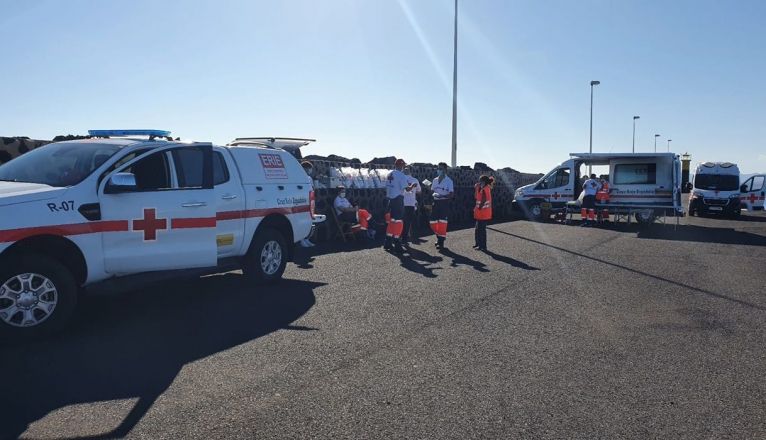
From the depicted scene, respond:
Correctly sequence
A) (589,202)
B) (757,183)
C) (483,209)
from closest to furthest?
(483,209)
(589,202)
(757,183)

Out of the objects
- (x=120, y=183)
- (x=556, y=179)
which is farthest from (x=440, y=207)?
(x=556, y=179)

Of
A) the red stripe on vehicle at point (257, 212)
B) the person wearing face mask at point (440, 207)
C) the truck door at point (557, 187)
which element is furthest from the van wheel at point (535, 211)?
the red stripe on vehicle at point (257, 212)

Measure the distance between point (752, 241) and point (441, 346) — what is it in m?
14.4

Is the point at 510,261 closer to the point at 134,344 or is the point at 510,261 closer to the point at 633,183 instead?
the point at 134,344

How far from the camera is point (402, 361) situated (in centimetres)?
544

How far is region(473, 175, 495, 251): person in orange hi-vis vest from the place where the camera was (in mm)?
13773

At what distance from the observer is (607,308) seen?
7.86 meters

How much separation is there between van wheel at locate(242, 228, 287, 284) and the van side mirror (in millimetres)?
2437

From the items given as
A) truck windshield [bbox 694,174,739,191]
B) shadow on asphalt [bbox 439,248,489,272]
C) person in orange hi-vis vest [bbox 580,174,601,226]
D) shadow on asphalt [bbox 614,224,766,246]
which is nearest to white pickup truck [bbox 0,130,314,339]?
shadow on asphalt [bbox 439,248,489,272]

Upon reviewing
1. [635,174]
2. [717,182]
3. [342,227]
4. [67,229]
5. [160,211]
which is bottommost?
[342,227]

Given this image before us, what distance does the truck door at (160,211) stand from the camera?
21.6 feet

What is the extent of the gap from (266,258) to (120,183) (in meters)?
2.94

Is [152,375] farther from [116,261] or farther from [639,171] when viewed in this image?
[639,171]

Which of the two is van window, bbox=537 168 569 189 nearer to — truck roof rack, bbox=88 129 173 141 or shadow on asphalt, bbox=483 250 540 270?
shadow on asphalt, bbox=483 250 540 270
